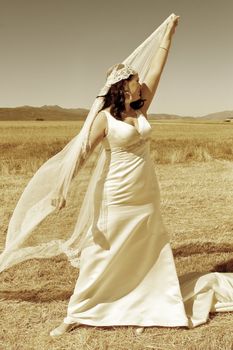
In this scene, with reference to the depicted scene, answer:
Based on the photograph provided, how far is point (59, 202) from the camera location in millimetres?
3967

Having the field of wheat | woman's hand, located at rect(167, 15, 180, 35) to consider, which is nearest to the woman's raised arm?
woman's hand, located at rect(167, 15, 180, 35)

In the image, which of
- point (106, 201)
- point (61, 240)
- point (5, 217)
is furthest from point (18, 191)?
point (106, 201)

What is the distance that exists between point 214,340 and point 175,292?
53 centimetres

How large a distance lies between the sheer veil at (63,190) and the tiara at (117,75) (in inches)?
1.6

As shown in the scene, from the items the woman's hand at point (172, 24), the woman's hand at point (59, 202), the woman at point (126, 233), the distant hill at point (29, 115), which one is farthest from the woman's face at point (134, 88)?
the distant hill at point (29, 115)

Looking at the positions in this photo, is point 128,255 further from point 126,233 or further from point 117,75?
point 117,75

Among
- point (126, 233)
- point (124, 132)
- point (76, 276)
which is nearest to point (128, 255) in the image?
point (126, 233)

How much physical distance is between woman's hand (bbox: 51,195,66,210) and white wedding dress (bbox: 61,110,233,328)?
0.98 ft

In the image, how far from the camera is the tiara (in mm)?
Answer: 3766

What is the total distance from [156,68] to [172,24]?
0.50m

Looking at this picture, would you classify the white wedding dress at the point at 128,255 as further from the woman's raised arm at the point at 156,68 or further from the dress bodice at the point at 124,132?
the woman's raised arm at the point at 156,68

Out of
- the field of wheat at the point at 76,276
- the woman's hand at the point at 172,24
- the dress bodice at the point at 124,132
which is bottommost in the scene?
the field of wheat at the point at 76,276

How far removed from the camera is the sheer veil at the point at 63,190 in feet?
13.0

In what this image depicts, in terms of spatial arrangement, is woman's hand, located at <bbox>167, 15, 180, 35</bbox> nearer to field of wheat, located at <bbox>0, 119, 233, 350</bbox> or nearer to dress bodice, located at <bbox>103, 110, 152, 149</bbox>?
dress bodice, located at <bbox>103, 110, 152, 149</bbox>
